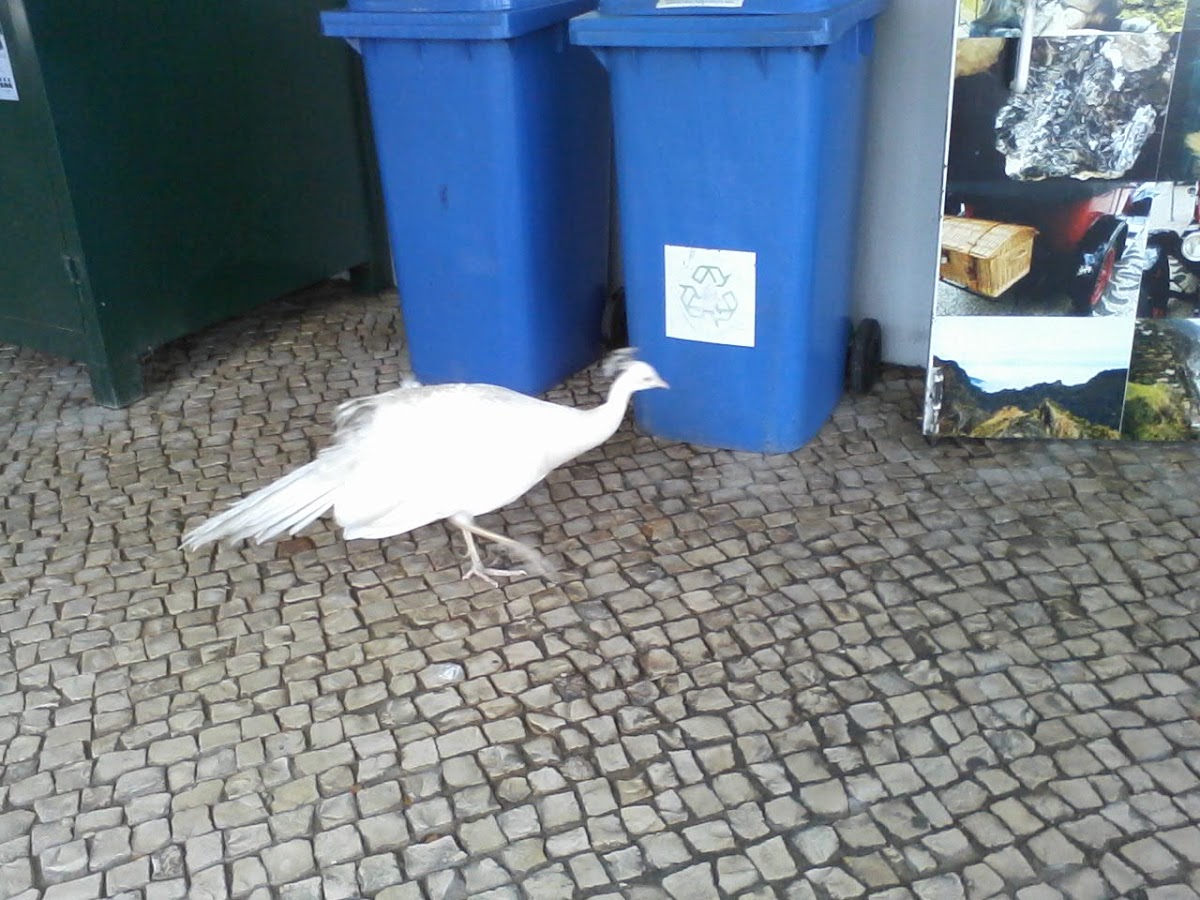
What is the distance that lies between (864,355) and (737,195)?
1036 mm

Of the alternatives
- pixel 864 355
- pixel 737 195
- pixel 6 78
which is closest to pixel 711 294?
pixel 737 195

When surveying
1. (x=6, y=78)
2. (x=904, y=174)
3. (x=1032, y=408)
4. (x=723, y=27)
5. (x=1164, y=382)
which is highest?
(x=723, y=27)

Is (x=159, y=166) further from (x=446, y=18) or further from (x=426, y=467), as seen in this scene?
(x=426, y=467)

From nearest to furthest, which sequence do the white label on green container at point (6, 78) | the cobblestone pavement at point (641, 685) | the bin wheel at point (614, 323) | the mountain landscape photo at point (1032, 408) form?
the cobblestone pavement at point (641, 685) → the mountain landscape photo at point (1032, 408) → the white label on green container at point (6, 78) → the bin wheel at point (614, 323)

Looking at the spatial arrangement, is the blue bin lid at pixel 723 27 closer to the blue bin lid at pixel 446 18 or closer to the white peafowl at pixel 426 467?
the blue bin lid at pixel 446 18

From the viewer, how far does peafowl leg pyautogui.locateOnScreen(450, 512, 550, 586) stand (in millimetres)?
3459

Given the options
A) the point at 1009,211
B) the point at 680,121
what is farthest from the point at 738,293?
the point at 1009,211

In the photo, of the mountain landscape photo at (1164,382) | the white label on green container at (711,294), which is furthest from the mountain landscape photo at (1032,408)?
→ the white label on green container at (711,294)

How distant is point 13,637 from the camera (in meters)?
3.34

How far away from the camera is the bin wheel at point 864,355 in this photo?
14.4ft

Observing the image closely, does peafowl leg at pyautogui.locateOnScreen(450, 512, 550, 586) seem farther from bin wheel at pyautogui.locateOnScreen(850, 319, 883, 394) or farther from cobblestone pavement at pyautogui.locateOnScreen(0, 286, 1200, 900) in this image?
bin wheel at pyautogui.locateOnScreen(850, 319, 883, 394)

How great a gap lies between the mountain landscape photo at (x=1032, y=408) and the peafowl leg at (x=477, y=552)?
157cm

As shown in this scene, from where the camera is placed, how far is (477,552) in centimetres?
358

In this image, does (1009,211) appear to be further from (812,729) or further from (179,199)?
(179,199)
